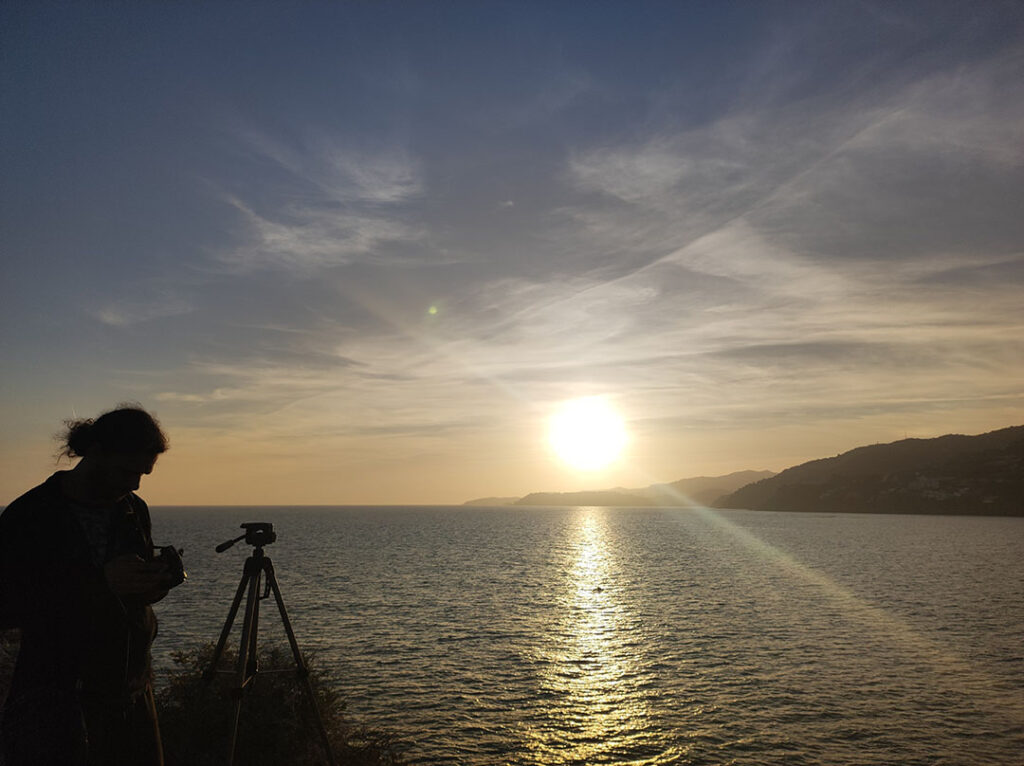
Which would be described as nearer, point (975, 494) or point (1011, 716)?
point (1011, 716)

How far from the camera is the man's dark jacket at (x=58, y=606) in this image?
12.1 feet

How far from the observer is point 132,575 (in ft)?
12.7

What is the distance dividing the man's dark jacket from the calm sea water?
16.0m

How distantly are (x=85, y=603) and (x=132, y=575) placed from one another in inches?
12.7

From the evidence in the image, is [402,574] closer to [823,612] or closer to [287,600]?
[287,600]

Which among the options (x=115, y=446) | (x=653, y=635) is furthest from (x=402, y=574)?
(x=115, y=446)

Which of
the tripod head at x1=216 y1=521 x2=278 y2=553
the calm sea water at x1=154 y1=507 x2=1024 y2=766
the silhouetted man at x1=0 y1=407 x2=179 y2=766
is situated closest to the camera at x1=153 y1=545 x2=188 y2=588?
the silhouetted man at x1=0 y1=407 x2=179 y2=766

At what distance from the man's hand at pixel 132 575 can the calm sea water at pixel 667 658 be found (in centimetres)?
1629

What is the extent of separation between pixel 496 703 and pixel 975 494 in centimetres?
21916

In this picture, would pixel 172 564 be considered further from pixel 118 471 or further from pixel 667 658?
pixel 667 658

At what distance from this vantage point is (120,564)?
12.6ft

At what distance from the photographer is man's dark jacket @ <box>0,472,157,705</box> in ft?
12.1

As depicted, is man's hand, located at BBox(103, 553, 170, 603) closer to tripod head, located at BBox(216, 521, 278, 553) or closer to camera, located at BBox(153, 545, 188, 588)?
camera, located at BBox(153, 545, 188, 588)

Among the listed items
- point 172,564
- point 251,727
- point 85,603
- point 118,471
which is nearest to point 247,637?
point 172,564
